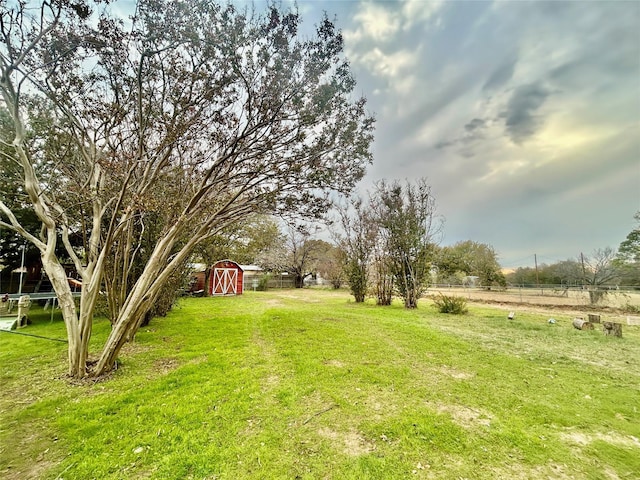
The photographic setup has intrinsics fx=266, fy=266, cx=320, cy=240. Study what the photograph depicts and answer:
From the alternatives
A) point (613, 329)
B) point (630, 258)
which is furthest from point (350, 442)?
point (630, 258)

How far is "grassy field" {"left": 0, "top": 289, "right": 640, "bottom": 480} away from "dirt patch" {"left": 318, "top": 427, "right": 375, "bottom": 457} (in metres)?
0.01

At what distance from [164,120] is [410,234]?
10.3 meters

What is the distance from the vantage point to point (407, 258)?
12164 mm

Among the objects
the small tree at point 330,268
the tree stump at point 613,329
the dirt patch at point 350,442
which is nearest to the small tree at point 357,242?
the tree stump at point 613,329

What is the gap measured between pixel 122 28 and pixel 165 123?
139 cm

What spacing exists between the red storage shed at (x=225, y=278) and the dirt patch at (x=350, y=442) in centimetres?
1587

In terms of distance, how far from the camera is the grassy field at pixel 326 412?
209 centimetres

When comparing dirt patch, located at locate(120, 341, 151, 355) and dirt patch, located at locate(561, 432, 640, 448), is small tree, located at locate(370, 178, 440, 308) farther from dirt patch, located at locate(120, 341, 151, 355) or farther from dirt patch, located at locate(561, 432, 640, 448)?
dirt patch, located at locate(120, 341, 151, 355)

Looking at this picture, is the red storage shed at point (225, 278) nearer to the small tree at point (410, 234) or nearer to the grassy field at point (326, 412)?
the small tree at point (410, 234)

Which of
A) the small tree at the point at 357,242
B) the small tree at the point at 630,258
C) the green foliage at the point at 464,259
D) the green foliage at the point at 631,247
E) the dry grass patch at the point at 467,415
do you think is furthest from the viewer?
the green foliage at the point at 464,259

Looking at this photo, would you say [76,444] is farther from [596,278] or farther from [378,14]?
[596,278]

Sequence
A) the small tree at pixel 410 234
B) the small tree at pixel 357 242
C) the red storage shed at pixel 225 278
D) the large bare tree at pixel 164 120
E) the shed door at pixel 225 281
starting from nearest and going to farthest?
the large bare tree at pixel 164 120, the small tree at pixel 410 234, the small tree at pixel 357 242, the red storage shed at pixel 225 278, the shed door at pixel 225 281

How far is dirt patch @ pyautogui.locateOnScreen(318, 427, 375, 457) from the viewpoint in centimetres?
226

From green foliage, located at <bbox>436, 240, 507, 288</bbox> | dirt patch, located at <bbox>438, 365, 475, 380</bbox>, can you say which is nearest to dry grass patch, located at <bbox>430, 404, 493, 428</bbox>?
dirt patch, located at <bbox>438, 365, 475, 380</bbox>
